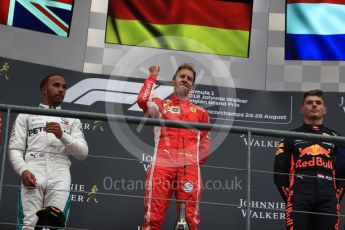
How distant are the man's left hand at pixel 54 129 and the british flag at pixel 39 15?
1493 millimetres

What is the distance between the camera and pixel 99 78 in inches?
205

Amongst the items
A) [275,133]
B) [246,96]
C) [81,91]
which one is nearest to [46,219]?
[275,133]

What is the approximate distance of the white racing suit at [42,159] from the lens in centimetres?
385

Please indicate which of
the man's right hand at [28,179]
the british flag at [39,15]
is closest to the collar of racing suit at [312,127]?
the man's right hand at [28,179]

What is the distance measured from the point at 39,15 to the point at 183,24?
3.33 ft

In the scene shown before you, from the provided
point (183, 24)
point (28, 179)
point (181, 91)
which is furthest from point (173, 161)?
point (183, 24)

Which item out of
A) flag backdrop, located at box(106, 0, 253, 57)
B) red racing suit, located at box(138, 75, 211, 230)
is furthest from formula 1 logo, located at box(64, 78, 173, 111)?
red racing suit, located at box(138, 75, 211, 230)

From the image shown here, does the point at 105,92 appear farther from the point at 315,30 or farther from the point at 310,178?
the point at 310,178

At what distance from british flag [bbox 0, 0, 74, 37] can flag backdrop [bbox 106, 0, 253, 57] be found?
31cm

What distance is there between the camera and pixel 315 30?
18.2 feet

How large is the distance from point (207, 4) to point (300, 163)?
1873 mm

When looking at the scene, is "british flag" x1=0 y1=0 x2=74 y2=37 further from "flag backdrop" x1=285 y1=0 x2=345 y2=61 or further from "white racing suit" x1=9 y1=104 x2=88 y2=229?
"flag backdrop" x1=285 y1=0 x2=345 y2=61

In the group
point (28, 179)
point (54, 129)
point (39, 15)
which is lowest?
point (28, 179)

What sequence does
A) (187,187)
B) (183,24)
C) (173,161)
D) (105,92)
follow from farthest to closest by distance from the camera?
(183,24) → (105,92) → (173,161) → (187,187)
